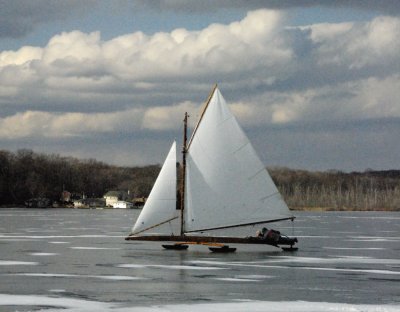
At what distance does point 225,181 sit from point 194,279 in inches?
737

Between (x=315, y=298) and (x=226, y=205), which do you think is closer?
(x=315, y=298)

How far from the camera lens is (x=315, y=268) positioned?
146ft

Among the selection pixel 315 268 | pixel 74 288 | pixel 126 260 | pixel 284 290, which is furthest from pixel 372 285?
pixel 126 260

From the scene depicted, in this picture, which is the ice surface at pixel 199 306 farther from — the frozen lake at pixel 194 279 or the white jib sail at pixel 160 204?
the white jib sail at pixel 160 204

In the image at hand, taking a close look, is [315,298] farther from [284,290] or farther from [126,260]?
[126,260]

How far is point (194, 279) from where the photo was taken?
127 ft

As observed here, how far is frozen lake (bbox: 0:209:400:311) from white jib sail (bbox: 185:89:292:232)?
7.87ft

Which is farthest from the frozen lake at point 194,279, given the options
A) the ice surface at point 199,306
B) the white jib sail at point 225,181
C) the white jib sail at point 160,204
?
the white jib sail at point 225,181

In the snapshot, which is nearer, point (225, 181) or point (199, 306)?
point (199, 306)

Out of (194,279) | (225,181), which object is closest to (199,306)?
(194,279)

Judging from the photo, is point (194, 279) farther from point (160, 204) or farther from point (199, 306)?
point (160, 204)

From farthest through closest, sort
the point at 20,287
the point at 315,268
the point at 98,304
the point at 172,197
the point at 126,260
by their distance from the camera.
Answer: the point at 172,197 → the point at 126,260 → the point at 315,268 → the point at 20,287 → the point at 98,304

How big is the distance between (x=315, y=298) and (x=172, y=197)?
24.6 m

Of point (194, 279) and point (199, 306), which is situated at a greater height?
point (194, 279)
